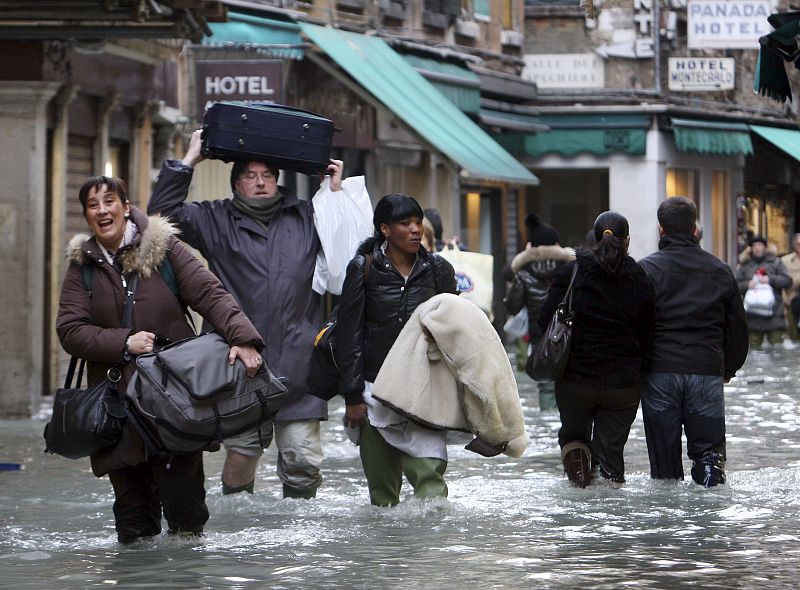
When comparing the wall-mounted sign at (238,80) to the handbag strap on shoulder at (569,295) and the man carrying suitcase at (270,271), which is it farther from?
the man carrying suitcase at (270,271)

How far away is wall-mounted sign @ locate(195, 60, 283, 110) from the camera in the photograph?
67.3 feet

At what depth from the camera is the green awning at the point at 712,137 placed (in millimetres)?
37125

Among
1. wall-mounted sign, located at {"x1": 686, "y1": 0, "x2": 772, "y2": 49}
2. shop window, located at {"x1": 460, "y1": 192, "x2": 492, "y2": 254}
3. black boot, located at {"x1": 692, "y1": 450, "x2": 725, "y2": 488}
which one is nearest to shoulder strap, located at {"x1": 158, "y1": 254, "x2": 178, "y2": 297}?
black boot, located at {"x1": 692, "y1": 450, "x2": 725, "y2": 488}

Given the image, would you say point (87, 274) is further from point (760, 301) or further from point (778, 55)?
point (760, 301)

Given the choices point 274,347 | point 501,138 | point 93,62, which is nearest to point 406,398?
point 274,347

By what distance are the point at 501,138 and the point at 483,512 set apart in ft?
84.4

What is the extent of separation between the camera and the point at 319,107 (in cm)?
2462

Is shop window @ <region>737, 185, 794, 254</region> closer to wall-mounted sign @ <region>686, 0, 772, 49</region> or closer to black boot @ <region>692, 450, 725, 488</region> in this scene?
wall-mounted sign @ <region>686, 0, 772, 49</region>

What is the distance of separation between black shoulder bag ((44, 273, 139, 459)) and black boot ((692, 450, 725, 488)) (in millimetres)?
3763

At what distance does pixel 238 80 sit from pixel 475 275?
4557mm

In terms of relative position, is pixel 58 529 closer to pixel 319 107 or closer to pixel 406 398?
pixel 406 398

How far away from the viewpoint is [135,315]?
8.84m

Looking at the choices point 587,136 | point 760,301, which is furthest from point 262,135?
point 587,136

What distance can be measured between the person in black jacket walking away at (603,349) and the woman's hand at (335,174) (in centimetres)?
151
